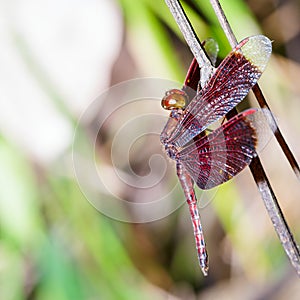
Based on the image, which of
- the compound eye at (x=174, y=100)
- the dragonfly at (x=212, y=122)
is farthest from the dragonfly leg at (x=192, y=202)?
the compound eye at (x=174, y=100)

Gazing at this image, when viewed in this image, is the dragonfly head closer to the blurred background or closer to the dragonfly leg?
the dragonfly leg

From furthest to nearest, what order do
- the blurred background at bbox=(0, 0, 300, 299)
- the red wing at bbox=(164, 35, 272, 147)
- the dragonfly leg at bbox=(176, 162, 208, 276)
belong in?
the blurred background at bbox=(0, 0, 300, 299), the dragonfly leg at bbox=(176, 162, 208, 276), the red wing at bbox=(164, 35, 272, 147)

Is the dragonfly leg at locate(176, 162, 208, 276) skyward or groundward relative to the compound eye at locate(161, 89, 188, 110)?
groundward

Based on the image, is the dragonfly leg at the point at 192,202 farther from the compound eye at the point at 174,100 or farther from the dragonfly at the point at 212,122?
the compound eye at the point at 174,100

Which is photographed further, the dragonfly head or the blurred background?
the blurred background

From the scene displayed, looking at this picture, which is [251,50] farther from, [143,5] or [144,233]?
[144,233]

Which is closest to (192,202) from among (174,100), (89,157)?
(174,100)

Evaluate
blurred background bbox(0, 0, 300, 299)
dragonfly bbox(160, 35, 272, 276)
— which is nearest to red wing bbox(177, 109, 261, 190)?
dragonfly bbox(160, 35, 272, 276)

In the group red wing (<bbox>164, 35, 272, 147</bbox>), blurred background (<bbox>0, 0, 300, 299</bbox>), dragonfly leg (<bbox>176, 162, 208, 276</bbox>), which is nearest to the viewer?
red wing (<bbox>164, 35, 272, 147</bbox>)
